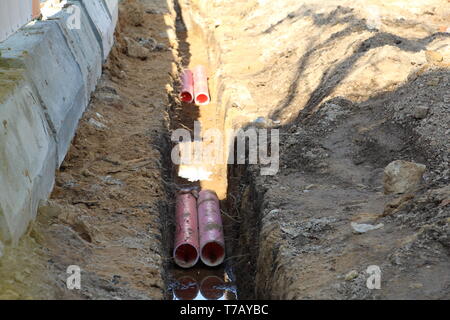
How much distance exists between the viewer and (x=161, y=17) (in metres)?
16.3

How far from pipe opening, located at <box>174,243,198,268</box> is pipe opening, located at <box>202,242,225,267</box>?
4.8 inches

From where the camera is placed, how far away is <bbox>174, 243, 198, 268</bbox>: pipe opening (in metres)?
7.61

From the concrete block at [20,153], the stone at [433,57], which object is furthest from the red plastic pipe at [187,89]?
the concrete block at [20,153]

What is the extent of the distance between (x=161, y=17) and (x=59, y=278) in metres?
12.1

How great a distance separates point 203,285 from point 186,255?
0.38 metres

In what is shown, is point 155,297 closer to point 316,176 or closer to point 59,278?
point 59,278

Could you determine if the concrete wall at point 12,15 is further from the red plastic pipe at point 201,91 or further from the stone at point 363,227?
the red plastic pipe at point 201,91

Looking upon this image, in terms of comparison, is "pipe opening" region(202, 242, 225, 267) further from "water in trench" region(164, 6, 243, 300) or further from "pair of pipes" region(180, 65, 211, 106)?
"pair of pipes" region(180, 65, 211, 106)

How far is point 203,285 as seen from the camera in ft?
24.9

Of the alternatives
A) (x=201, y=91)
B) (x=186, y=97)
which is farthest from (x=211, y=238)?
(x=186, y=97)

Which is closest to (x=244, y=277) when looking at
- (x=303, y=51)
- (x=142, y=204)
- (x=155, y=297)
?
(x=142, y=204)

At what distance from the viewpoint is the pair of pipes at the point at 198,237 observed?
7.63m

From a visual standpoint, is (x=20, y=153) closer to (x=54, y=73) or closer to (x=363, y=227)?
(x=54, y=73)

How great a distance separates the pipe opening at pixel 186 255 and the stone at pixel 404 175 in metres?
2.36
